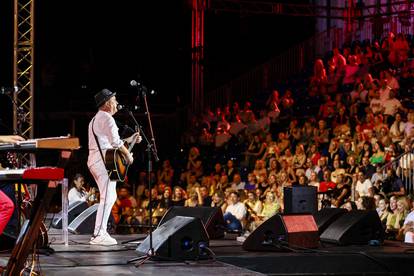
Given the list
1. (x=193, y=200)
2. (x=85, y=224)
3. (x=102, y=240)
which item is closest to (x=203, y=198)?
(x=193, y=200)

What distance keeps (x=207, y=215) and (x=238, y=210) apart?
3.77m

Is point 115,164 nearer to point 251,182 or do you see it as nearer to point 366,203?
point 366,203

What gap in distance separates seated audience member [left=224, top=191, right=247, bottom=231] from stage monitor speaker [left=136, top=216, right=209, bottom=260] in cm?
530

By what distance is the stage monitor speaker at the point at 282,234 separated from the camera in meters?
8.80

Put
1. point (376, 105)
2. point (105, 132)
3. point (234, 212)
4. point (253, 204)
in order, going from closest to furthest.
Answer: point (105, 132), point (234, 212), point (253, 204), point (376, 105)

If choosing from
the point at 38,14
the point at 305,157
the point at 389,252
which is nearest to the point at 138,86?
the point at 389,252

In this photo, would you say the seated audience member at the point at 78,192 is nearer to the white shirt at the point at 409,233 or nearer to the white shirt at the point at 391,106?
the white shirt at the point at 409,233

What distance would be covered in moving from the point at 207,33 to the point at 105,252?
19811 millimetres

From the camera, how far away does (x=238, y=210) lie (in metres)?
14.1

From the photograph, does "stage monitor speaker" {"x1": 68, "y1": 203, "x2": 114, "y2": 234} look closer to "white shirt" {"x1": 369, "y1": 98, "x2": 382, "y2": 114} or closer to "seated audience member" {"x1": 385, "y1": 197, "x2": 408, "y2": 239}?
"seated audience member" {"x1": 385, "y1": 197, "x2": 408, "y2": 239}

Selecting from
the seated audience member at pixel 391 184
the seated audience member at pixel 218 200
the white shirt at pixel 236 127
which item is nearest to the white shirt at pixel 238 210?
the seated audience member at pixel 218 200

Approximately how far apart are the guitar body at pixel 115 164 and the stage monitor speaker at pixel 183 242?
1061 mm

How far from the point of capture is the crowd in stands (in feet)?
43.0

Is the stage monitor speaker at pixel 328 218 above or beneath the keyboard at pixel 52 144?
beneath
